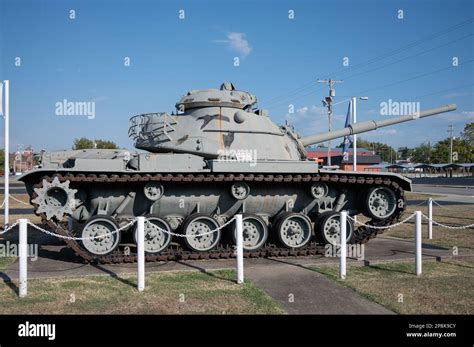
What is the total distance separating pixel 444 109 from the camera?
1681 centimetres

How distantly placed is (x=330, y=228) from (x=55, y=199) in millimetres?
7398

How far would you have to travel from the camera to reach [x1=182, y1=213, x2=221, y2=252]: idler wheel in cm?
1223

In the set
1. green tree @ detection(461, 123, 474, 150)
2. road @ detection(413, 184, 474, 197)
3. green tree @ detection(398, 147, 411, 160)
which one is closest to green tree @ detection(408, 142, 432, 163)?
green tree @ detection(398, 147, 411, 160)

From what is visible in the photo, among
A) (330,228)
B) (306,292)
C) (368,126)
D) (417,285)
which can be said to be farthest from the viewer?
(368,126)

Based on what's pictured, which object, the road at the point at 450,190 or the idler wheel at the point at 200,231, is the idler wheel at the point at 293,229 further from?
the road at the point at 450,190

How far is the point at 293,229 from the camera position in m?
12.9

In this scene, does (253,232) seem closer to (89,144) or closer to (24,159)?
(89,144)

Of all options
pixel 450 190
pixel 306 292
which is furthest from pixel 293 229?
pixel 450 190

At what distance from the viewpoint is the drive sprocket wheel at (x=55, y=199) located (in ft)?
35.2

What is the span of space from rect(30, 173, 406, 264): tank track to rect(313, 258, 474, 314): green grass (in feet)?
6.59

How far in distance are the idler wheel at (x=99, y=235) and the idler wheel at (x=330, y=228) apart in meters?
5.58
